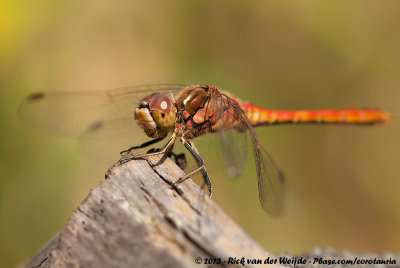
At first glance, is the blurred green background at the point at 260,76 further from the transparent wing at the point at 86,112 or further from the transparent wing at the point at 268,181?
the transparent wing at the point at 268,181

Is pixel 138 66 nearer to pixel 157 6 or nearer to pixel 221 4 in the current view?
pixel 157 6

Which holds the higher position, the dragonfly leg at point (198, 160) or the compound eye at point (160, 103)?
the compound eye at point (160, 103)

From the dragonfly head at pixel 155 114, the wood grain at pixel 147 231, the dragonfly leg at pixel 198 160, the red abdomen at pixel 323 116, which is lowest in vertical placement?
the wood grain at pixel 147 231

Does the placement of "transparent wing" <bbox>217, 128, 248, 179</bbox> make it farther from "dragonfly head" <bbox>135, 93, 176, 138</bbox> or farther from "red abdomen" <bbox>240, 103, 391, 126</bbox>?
"red abdomen" <bbox>240, 103, 391, 126</bbox>

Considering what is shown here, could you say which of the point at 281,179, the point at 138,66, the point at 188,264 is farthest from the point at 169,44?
the point at 188,264

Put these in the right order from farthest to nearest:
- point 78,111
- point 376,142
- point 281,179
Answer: point 376,142
point 78,111
point 281,179

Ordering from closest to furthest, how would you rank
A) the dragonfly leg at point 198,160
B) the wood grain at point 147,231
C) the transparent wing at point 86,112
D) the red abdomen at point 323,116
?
the wood grain at point 147,231 → the dragonfly leg at point 198,160 → the transparent wing at point 86,112 → the red abdomen at point 323,116

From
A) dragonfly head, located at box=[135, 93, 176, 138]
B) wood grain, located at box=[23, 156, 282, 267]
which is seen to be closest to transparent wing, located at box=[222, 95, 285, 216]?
dragonfly head, located at box=[135, 93, 176, 138]

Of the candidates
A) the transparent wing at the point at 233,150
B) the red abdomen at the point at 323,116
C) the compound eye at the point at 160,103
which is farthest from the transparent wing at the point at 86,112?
the red abdomen at the point at 323,116
